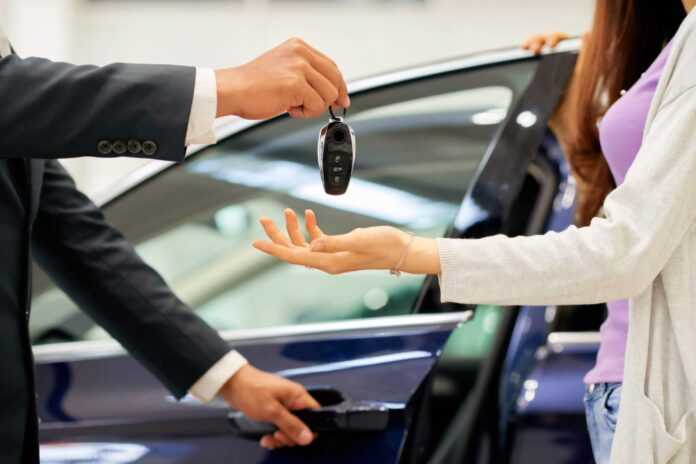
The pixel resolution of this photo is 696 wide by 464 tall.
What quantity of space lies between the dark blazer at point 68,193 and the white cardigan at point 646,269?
41cm

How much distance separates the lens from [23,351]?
143 centimetres

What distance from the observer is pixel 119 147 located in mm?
1315

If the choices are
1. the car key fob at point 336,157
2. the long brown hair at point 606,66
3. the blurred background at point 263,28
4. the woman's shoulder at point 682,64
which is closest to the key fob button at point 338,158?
the car key fob at point 336,157

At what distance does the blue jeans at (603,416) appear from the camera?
1.52 meters

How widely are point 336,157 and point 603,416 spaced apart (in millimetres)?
541

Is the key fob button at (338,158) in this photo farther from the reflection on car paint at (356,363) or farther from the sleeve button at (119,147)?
the reflection on car paint at (356,363)

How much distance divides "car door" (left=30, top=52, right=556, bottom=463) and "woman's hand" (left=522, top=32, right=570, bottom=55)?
32 mm

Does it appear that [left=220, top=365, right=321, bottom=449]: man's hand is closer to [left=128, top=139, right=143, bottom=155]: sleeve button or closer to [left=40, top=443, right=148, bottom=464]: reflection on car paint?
[left=40, top=443, right=148, bottom=464]: reflection on car paint

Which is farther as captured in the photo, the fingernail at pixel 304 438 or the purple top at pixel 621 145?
the fingernail at pixel 304 438

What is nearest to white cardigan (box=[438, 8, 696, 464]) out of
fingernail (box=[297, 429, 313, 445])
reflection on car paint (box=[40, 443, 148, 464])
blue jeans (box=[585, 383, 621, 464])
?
blue jeans (box=[585, 383, 621, 464])

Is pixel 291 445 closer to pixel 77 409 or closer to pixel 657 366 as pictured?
pixel 77 409

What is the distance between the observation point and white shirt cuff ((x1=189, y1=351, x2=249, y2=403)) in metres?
1.80

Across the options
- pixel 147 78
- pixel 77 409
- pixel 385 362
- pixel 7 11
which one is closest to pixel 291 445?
pixel 385 362

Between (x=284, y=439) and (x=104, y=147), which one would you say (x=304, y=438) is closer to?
(x=284, y=439)
